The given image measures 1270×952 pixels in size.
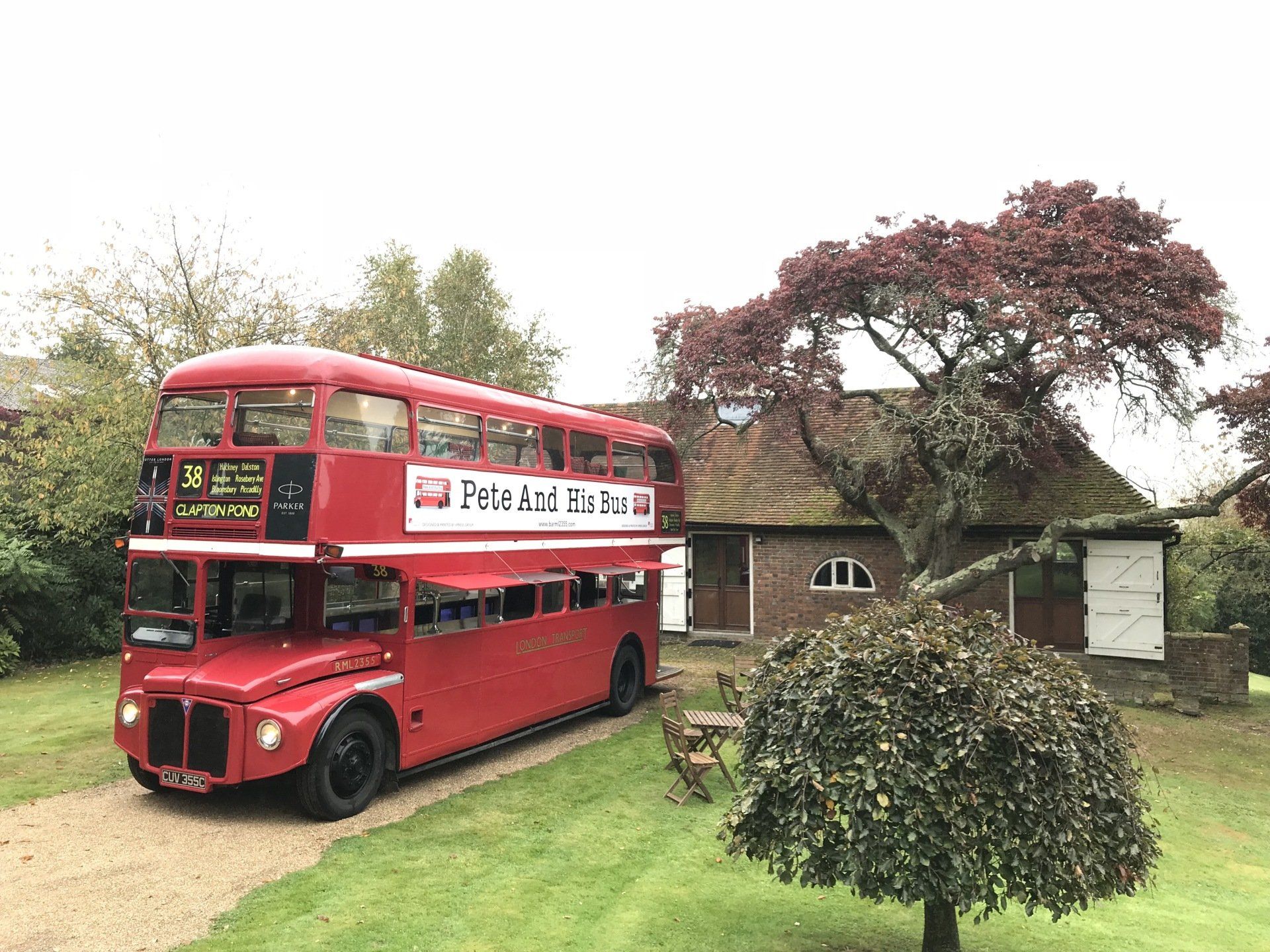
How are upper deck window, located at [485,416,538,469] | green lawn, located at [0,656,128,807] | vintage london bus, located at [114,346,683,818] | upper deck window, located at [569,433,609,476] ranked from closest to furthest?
vintage london bus, located at [114,346,683,818], green lawn, located at [0,656,128,807], upper deck window, located at [485,416,538,469], upper deck window, located at [569,433,609,476]

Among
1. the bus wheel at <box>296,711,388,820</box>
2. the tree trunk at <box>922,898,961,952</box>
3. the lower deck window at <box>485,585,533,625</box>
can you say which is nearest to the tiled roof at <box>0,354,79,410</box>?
the lower deck window at <box>485,585,533,625</box>

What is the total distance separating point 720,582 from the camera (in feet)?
61.3

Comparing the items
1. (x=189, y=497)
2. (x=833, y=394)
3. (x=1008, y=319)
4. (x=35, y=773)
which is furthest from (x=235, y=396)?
(x=1008, y=319)

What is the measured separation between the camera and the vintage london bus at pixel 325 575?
704 centimetres

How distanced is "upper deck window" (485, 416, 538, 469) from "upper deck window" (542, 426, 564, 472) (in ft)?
0.52

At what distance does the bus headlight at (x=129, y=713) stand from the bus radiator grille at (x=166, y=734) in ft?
1.01

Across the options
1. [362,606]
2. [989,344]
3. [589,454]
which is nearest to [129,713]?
[362,606]

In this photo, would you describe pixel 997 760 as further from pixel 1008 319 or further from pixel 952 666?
pixel 1008 319

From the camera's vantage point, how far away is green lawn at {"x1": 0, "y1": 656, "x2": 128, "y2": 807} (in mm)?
8312

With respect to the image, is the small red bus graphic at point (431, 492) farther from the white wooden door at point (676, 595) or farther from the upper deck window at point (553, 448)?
the white wooden door at point (676, 595)

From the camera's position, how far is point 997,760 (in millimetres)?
4156

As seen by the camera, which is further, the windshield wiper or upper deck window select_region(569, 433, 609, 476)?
upper deck window select_region(569, 433, 609, 476)

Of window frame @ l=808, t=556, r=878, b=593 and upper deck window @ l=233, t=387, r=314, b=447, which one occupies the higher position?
upper deck window @ l=233, t=387, r=314, b=447

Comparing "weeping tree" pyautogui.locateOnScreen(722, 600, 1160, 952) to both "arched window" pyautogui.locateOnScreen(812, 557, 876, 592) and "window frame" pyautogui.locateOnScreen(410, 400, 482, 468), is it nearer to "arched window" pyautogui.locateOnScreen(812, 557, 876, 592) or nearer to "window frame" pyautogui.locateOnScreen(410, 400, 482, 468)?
"window frame" pyautogui.locateOnScreen(410, 400, 482, 468)
